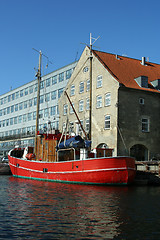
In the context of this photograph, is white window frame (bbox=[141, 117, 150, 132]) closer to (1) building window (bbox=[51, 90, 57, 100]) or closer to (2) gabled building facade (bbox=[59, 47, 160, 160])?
(2) gabled building facade (bbox=[59, 47, 160, 160])

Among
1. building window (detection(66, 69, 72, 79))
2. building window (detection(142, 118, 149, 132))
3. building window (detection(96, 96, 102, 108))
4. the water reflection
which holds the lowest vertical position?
the water reflection

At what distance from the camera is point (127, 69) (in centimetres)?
4409

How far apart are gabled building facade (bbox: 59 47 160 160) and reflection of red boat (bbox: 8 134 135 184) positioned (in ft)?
13.3

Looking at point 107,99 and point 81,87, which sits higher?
point 81,87

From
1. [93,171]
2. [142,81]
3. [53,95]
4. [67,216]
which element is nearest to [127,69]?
[142,81]

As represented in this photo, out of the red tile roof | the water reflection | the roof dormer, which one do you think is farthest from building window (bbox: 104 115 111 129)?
the water reflection

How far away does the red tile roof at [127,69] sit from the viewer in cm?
4111

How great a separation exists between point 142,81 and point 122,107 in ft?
18.1

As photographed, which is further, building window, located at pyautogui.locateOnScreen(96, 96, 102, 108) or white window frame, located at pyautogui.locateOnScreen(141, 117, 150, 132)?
building window, located at pyautogui.locateOnScreen(96, 96, 102, 108)

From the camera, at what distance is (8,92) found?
8919cm

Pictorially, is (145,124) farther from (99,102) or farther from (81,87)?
(81,87)

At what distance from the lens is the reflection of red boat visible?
2783 cm

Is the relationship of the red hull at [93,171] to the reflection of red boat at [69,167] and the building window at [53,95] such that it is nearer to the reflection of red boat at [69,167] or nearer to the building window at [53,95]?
the reflection of red boat at [69,167]

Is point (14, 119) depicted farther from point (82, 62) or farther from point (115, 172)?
point (115, 172)
